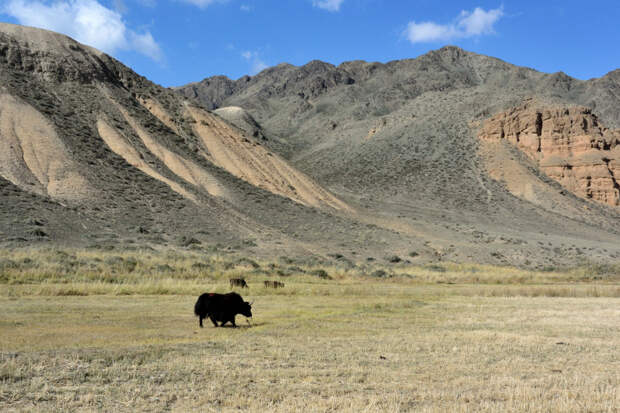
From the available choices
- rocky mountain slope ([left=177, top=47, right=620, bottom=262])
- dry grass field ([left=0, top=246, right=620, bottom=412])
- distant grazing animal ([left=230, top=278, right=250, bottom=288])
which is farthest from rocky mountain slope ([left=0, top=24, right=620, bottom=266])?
dry grass field ([left=0, top=246, right=620, bottom=412])

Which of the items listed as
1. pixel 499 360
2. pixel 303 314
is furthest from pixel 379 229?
pixel 499 360

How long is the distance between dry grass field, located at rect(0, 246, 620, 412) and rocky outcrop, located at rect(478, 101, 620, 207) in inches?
2831

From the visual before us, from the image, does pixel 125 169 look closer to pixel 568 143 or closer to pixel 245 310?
pixel 245 310

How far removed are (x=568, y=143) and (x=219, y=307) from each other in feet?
289

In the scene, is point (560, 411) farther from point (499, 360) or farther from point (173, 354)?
point (173, 354)

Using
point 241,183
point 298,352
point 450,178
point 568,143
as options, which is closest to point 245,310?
point 298,352

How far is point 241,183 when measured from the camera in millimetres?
59281

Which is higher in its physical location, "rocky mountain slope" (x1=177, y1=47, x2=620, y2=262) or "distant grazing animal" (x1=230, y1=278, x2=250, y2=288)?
"rocky mountain slope" (x1=177, y1=47, x2=620, y2=262)

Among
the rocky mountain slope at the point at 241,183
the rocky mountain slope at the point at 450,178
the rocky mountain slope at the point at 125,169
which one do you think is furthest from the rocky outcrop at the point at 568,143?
the rocky mountain slope at the point at 125,169

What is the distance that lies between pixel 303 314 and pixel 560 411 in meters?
10.6

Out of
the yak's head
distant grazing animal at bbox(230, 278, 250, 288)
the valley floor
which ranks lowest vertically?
the valley floor

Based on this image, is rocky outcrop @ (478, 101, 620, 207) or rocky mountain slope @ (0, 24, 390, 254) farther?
rocky outcrop @ (478, 101, 620, 207)

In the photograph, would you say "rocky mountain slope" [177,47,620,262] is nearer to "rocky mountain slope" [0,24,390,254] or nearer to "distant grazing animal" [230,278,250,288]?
"rocky mountain slope" [0,24,390,254]

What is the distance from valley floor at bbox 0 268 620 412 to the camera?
7.05 m
